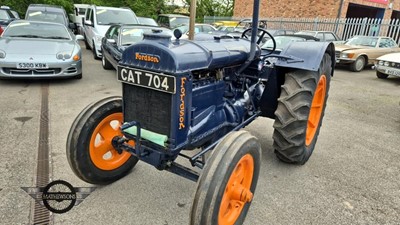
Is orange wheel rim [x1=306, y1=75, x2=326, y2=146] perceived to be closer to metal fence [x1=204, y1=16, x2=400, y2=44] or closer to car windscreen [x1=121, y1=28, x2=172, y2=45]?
car windscreen [x1=121, y1=28, x2=172, y2=45]

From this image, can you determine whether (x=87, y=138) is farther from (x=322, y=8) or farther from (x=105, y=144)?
(x=322, y=8)

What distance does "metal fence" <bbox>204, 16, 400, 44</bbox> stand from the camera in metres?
14.4

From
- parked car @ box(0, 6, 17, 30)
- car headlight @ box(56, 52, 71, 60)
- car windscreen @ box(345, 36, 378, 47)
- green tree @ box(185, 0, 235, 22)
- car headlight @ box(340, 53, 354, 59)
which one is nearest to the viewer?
car headlight @ box(56, 52, 71, 60)

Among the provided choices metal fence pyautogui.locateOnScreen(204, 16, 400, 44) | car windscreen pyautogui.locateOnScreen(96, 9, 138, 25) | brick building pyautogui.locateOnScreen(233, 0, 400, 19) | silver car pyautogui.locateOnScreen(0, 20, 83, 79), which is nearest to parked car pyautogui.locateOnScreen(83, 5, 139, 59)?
car windscreen pyautogui.locateOnScreen(96, 9, 138, 25)

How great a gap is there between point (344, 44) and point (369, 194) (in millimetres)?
10219

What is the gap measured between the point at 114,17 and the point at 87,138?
893 centimetres

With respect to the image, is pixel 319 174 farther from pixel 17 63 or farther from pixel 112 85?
pixel 17 63

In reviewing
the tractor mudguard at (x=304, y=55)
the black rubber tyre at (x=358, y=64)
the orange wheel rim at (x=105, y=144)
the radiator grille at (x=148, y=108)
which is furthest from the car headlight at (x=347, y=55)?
the radiator grille at (x=148, y=108)

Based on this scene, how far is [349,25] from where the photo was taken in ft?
52.1

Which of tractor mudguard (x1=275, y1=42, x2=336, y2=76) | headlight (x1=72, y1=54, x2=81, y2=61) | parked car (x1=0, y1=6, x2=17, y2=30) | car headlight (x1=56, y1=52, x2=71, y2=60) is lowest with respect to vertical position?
headlight (x1=72, y1=54, x2=81, y2=61)

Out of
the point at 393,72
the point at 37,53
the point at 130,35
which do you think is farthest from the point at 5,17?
the point at 393,72

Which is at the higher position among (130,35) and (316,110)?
(130,35)

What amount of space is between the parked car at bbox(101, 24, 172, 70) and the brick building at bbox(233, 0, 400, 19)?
13.6 meters

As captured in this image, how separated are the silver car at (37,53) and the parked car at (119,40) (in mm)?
918
